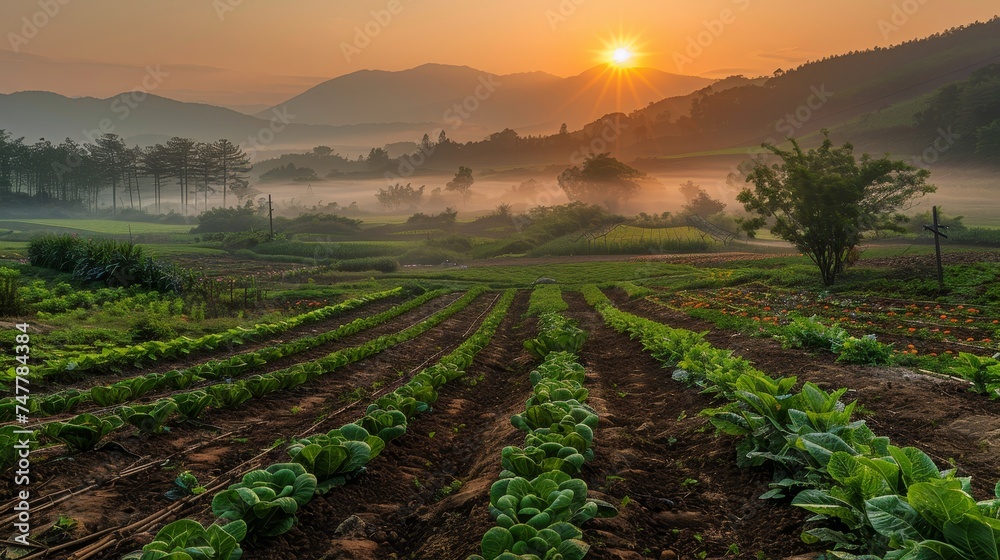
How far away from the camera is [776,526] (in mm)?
4289

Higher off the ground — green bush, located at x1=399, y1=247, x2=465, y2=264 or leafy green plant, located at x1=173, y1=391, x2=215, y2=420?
leafy green plant, located at x1=173, y1=391, x2=215, y2=420

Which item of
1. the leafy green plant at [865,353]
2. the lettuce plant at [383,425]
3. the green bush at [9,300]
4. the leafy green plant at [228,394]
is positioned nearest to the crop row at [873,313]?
the leafy green plant at [865,353]

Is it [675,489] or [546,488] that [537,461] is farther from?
[675,489]

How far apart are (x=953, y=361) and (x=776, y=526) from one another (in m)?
6.52

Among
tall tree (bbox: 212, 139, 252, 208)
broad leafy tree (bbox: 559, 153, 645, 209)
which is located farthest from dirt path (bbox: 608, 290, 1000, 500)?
tall tree (bbox: 212, 139, 252, 208)

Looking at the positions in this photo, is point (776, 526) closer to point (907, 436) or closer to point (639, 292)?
point (907, 436)

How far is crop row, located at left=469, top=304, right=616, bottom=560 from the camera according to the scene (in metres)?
3.46

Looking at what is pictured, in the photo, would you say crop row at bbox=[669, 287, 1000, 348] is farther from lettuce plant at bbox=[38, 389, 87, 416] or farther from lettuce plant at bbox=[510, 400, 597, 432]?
lettuce plant at bbox=[38, 389, 87, 416]

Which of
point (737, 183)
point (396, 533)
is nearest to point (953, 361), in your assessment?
point (396, 533)

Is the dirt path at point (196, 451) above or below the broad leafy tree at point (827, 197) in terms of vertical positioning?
below

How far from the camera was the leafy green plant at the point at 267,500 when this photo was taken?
13.9 ft

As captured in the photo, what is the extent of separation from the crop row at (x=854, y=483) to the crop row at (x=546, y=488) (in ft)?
4.47

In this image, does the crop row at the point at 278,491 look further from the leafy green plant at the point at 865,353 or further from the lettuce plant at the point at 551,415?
the leafy green plant at the point at 865,353

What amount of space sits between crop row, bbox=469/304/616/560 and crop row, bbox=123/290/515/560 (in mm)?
1490
